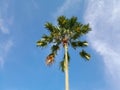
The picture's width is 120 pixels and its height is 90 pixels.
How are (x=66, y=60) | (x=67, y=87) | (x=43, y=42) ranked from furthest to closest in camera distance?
(x=43, y=42), (x=66, y=60), (x=67, y=87)

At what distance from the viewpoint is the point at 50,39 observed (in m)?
32.7

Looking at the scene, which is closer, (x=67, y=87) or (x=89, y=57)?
(x=67, y=87)

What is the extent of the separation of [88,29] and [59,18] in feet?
10.3

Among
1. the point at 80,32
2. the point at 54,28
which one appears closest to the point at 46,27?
the point at 54,28

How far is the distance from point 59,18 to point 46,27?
1651mm

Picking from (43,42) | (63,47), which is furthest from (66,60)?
(43,42)

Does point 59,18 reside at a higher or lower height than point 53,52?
higher

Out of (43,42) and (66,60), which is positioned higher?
(43,42)

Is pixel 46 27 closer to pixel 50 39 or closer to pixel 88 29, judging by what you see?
pixel 50 39

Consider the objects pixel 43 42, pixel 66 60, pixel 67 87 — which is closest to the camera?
pixel 67 87

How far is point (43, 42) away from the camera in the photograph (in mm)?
33312

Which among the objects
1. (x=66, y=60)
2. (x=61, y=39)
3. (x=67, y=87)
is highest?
(x=61, y=39)

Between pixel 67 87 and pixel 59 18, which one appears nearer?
pixel 67 87

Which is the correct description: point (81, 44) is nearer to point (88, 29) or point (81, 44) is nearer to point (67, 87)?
point (88, 29)
